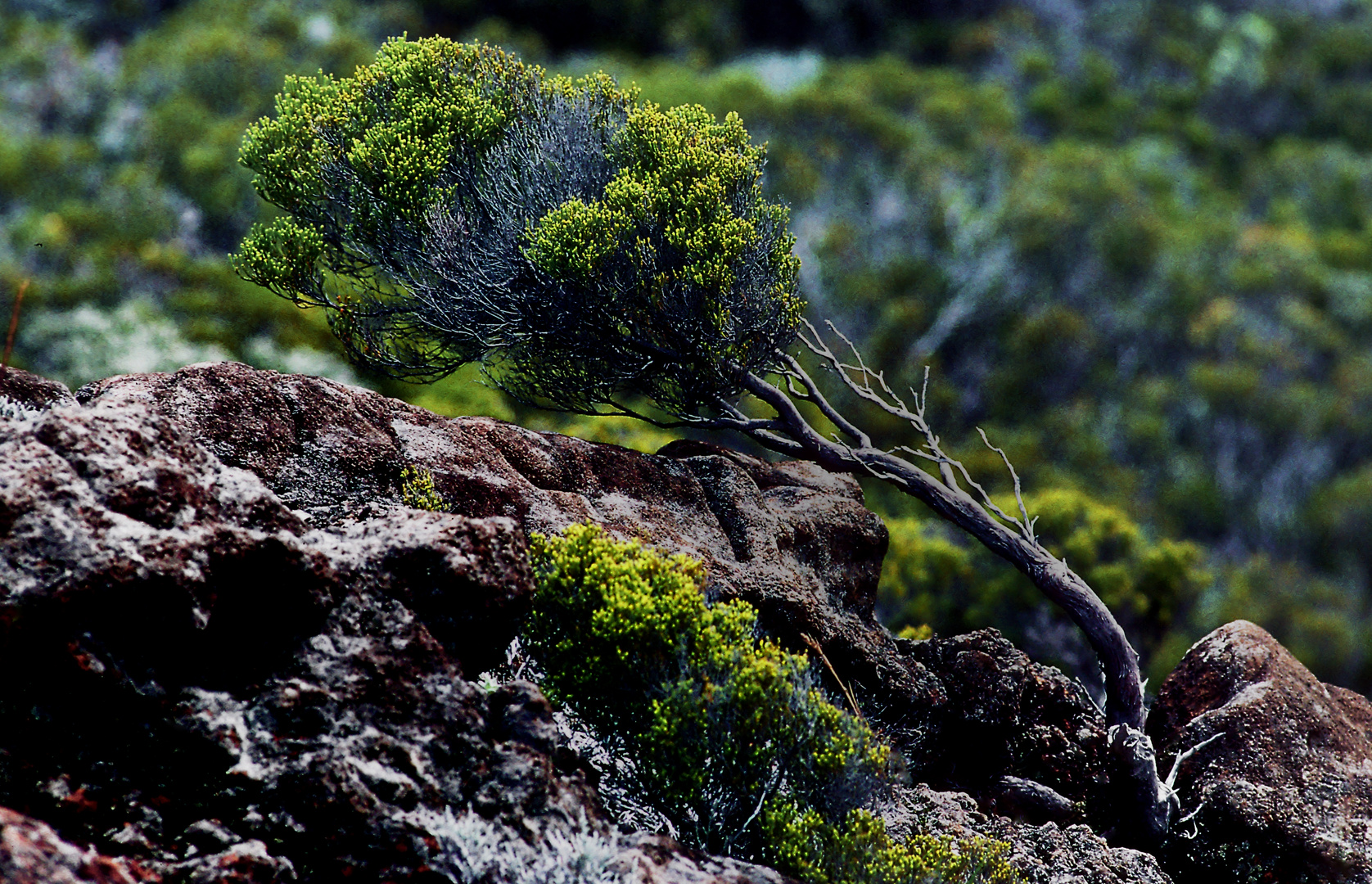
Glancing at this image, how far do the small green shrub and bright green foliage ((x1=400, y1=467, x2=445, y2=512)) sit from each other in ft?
5.24

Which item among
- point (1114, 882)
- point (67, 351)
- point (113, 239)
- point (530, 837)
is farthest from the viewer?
point (113, 239)

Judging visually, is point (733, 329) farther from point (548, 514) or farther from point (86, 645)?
point (86, 645)

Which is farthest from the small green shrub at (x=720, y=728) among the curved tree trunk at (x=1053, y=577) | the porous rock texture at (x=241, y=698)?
the curved tree trunk at (x=1053, y=577)

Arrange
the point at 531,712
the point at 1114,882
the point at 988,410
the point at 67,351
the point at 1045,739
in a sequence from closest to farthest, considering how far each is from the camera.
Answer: the point at 531,712, the point at 1114,882, the point at 1045,739, the point at 67,351, the point at 988,410

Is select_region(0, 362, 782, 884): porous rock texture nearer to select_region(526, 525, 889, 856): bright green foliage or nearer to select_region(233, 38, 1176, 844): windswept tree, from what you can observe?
select_region(526, 525, 889, 856): bright green foliage

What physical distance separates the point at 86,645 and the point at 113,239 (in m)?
42.4

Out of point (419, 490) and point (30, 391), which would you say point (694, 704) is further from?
point (30, 391)

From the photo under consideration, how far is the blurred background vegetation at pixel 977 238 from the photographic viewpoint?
40531 millimetres

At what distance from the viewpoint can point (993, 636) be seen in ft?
49.2

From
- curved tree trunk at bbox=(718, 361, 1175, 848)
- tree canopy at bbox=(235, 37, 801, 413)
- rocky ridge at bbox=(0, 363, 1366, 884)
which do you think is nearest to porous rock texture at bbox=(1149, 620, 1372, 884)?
curved tree trunk at bbox=(718, 361, 1175, 848)

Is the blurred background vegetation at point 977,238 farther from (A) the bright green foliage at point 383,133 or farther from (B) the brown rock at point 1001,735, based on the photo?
(B) the brown rock at point 1001,735

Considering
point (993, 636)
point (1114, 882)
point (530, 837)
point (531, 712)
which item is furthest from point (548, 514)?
point (1114, 882)

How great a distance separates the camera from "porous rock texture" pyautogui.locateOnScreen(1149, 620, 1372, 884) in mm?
13805

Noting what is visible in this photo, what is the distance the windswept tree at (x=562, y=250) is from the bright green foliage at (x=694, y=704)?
456 centimetres
